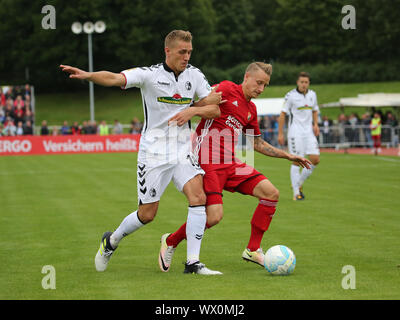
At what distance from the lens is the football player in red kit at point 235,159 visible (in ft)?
26.3

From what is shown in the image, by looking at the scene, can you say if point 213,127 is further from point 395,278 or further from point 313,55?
point 313,55

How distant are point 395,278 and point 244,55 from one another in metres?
77.4

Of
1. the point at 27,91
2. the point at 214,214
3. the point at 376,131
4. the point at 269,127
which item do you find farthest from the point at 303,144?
the point at 27,91

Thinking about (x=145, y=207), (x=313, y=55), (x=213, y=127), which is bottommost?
(x=145, y=207)

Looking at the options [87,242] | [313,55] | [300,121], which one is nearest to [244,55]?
[313,55]

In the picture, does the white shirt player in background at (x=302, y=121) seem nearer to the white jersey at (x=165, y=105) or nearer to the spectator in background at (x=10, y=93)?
the white jersey at (x=165, y=105)

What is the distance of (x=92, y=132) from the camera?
44.7 meters

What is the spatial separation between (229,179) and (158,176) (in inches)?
39.6

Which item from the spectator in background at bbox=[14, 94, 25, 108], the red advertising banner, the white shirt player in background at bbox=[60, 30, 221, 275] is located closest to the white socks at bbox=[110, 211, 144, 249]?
the white shirt player in background at bbox=[60, 30, 221, 275]

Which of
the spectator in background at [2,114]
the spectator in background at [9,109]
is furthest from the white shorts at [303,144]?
the spectator in background at [9,109]

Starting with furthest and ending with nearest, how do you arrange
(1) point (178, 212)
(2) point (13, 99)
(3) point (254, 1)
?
(3) point (254, 1)
(2) point (13, 99)
(1) point (178, 212)

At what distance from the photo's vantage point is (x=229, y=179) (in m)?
8.16

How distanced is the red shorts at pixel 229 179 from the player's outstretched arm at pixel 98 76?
158 centimetres

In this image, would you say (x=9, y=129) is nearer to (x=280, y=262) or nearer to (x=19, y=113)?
(x=19, y=113)
